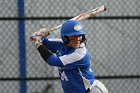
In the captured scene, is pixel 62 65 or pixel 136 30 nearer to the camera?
pixel 62 65

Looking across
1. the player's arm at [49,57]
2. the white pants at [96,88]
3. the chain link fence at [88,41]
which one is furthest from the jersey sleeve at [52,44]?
the chain link fence at [88,41]

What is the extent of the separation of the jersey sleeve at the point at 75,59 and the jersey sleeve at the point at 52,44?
0.41 meters

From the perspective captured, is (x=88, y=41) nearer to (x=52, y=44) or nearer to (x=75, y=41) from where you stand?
(x=52, y=44)

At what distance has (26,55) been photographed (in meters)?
5.86

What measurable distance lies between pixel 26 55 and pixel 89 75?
140 centimetres

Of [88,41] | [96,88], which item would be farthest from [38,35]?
[88,41]

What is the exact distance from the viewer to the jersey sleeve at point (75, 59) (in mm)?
4461

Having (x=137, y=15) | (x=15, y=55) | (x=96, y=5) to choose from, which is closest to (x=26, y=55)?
(x=15, y=55)

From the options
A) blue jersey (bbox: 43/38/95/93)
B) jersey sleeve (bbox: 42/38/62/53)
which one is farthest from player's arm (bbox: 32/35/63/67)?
jersey sleeve (bbox: 42/38/62/53)

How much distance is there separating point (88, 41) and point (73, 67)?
1.44 metres

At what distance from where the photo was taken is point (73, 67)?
4.52 m

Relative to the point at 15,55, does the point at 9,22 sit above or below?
above

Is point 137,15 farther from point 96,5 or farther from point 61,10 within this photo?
point 61,10

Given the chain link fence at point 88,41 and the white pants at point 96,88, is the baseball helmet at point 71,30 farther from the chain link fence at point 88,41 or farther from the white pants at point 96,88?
the chain link fence at point 88,41
